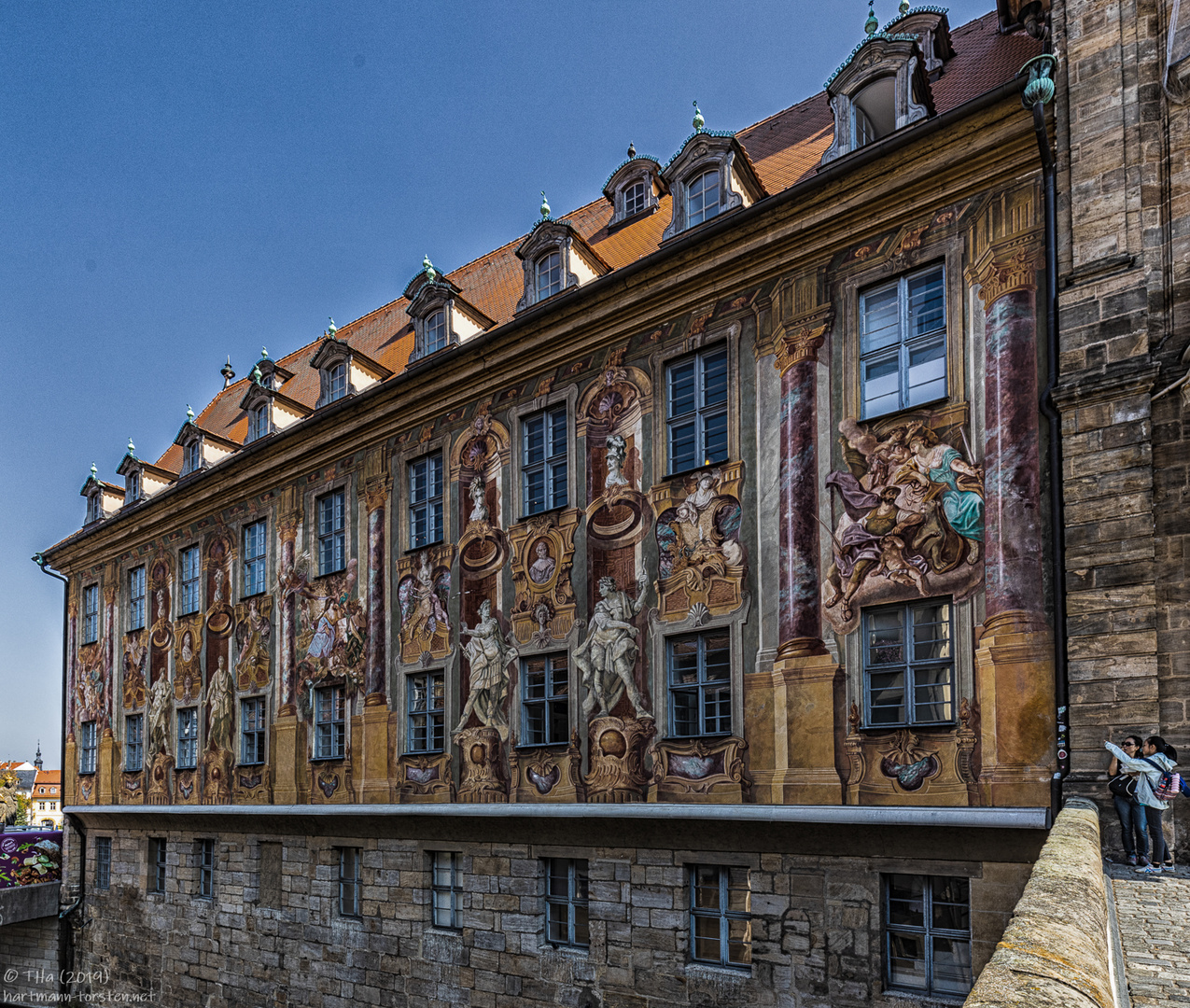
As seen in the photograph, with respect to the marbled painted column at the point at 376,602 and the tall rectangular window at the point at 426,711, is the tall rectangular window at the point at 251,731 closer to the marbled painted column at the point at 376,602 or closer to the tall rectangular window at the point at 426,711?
the marbled painted column at the point at 376,602

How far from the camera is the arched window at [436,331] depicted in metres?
15.5

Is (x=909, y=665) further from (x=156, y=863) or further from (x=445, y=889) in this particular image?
(x=156, y=863)

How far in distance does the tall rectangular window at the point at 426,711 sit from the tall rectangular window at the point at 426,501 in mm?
1904

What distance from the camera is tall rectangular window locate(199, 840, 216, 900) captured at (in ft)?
60.9

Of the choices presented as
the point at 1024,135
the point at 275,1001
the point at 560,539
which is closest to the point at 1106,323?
the point at 1024,135

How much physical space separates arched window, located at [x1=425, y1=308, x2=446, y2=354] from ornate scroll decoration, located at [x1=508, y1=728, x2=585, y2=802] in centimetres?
615

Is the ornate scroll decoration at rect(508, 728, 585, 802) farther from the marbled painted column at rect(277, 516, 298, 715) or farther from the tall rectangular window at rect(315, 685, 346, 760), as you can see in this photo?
the marbled painted column at rect(277, 516, 298, 715)

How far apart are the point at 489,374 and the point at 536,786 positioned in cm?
553

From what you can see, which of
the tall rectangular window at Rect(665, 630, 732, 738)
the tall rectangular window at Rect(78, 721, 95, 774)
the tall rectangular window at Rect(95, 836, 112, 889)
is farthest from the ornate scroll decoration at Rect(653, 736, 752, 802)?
the tall rectangular window at Rect(78, 721, 95, 774)

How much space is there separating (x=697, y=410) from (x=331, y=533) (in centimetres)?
750

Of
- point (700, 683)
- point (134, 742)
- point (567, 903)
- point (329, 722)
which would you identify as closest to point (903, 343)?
point (700, 683)

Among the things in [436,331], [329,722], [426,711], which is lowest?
[329,722]

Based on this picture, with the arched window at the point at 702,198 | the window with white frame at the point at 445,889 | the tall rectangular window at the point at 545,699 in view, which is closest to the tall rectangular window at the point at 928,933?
the tall rectangular window at the point at 545,699

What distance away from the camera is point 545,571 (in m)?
13.1
